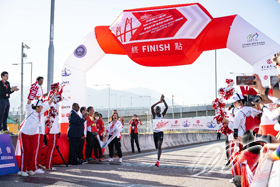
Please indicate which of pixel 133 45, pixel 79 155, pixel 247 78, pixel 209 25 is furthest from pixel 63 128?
pixel 247 78

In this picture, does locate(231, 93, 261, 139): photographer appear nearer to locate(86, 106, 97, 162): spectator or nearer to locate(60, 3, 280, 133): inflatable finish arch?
locate(60, 3, 280, 133): inflatable finish arch

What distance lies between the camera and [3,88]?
38.2 ft

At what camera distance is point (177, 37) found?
12.9 meters

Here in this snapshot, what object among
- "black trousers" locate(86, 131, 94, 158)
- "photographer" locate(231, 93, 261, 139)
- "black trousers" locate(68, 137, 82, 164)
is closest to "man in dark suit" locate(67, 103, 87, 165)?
"black trousers" locate(68, 137, 82, 164)

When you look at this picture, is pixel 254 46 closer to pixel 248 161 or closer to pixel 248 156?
pixel 248 161

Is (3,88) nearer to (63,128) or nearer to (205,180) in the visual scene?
(63,128)

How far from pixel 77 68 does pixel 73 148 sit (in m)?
3.98

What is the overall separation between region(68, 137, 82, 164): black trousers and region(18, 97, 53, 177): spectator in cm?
260

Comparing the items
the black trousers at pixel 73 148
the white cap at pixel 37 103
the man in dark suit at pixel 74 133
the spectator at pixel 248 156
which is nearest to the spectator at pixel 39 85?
the white cap at pixel 37 103

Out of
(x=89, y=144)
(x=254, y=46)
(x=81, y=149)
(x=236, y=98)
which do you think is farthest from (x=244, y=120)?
(x=89, y=144)

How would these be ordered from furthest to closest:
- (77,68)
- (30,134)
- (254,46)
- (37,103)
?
1. (77,68)
2. (254,46)
3. (37,103)
4. (30,134)

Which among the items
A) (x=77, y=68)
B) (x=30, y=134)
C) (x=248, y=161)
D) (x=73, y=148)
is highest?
(x=77, y=68)

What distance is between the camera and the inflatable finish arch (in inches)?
478

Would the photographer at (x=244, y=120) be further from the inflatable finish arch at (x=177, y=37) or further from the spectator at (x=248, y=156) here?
the inflatable finish arch at (x=177, y=37)
